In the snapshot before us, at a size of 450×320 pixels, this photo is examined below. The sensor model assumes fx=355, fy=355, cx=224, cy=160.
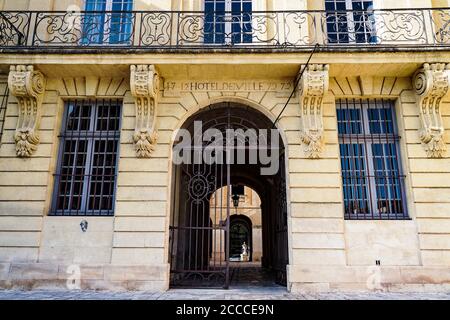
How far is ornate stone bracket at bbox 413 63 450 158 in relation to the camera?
7.40 meters

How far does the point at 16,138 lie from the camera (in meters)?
7.74

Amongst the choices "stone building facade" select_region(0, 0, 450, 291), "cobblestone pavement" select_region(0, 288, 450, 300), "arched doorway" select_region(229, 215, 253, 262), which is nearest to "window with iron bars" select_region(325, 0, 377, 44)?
"stone building facade" select_region(0, 0, 450, 291)

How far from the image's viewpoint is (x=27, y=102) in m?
7.90

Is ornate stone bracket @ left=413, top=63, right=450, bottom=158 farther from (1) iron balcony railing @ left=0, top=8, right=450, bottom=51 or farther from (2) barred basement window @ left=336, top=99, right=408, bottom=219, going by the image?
(1) iron balcony railing @ left=0, top=8, right=450, bottom=51

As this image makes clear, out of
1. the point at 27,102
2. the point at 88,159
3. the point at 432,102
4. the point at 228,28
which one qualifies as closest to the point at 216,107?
the point at 228,28

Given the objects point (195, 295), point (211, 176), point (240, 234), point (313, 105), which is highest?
point (313, 105)

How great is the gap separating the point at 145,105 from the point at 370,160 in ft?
17.0

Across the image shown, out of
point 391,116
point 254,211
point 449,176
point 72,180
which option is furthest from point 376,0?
point 254,211

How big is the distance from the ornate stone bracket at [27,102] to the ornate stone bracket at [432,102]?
8.37 meters

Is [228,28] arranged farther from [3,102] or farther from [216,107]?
[3,102]

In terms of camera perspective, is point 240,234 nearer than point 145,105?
No

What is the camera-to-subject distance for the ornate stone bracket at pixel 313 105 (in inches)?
295
